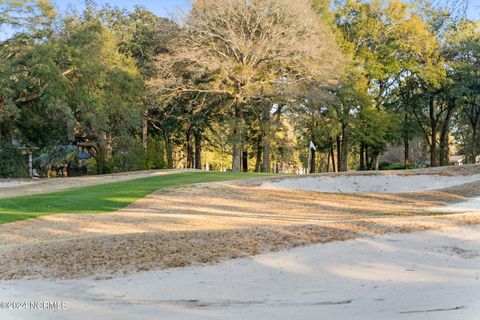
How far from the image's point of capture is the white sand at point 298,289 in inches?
217

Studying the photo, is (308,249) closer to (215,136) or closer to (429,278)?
(429,278)

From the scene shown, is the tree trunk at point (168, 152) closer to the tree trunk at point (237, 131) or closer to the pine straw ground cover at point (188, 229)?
the tree trunk at point (237, 131)

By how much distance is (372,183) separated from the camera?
22016 mm

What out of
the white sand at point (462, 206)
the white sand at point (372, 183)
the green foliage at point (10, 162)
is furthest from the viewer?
the green foliage at point (10, 162)

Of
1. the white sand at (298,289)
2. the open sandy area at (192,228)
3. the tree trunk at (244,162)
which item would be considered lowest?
the white sand at (298,289)

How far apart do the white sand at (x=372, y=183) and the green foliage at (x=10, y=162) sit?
18.8 m

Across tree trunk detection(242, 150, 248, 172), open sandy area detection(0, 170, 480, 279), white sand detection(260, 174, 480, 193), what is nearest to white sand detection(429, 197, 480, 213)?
open sandy area detection(0, 170, 480, 279)

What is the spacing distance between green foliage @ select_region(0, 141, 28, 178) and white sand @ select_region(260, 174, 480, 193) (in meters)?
18.8

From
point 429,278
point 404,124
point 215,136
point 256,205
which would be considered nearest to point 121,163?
point 215,136

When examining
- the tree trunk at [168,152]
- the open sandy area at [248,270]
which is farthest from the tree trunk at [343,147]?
the open sandy area at [248,270]

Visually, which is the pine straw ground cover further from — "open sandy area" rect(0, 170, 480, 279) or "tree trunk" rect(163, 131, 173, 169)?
"tree trunk" rect(163, 131, 173, 169)

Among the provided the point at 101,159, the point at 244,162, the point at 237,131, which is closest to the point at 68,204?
the point at 237,131

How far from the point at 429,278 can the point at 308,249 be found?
2257 mm

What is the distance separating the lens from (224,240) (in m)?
9.05
